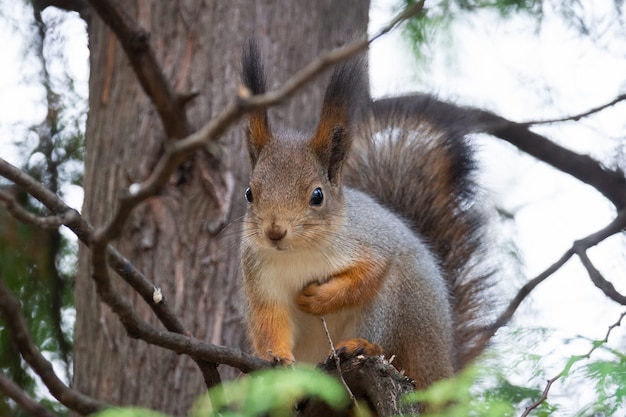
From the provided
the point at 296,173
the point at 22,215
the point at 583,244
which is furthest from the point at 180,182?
the point at 22,215

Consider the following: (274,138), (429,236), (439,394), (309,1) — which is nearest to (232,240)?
(274,138)

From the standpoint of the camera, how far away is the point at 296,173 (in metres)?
2.47

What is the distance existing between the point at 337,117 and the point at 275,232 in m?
0.46

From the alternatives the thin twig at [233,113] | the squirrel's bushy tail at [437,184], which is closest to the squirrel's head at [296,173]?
the squirrel's bushy tail at [437,184]

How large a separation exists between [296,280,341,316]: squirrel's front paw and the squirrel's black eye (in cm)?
23

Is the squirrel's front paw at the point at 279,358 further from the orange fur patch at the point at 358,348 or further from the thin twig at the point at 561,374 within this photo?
the thin twig at the point at 561,374

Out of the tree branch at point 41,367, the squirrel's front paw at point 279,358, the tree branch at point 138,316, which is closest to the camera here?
the tree branch at point 41,367

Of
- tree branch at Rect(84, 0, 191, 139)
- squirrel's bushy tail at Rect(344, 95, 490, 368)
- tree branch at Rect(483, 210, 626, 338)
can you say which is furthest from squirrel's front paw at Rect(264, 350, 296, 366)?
squirrel's bushy tail at Rect(344, 95, 490, 368)

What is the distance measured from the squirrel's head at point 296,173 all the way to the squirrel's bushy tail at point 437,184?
1.86ft

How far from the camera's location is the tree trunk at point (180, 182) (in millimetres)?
2875

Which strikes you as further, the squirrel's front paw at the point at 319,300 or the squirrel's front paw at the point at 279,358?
the squirrel's front paw at the point at 319,300

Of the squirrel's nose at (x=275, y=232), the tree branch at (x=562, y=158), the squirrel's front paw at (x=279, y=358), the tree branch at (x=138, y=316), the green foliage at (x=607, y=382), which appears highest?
the tree branch at (x=562, y=158)

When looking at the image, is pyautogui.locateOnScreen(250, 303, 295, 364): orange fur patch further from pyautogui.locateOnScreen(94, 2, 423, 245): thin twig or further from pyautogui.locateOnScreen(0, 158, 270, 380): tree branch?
pyautogui.locateOnScreen(94, 2, 423, 245): thin twig

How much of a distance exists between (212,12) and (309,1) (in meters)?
0.38
